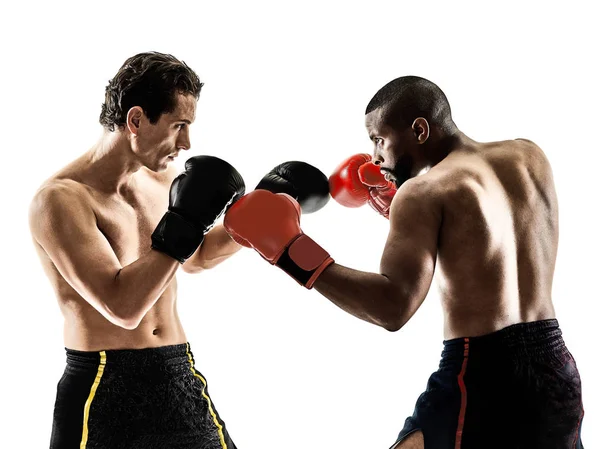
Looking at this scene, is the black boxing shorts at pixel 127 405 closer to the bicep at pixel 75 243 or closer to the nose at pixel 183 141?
→ the bicep at pixel 75 243

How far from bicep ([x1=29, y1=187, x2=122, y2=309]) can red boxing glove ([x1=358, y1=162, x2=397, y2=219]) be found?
930 millimetres

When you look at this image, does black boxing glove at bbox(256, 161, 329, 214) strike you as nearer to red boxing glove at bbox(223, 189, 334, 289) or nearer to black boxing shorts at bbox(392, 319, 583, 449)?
red boxing glove at bbox(223, 189, 334, 289)

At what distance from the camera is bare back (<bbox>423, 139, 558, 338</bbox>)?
68.1 inches

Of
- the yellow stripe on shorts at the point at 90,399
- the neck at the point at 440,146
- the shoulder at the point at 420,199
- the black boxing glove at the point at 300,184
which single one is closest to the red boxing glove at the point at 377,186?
the black boxing glove at the point at 300,184

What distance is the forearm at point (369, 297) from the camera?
5.42 ft

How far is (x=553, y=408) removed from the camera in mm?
1737

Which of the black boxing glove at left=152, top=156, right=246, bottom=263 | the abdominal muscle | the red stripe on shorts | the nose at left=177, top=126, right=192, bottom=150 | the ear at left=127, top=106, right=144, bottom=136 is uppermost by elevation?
the ear at left=127, top=106, right=144, bottom=136

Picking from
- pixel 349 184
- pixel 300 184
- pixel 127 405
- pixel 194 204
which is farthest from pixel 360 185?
pixel 127 405

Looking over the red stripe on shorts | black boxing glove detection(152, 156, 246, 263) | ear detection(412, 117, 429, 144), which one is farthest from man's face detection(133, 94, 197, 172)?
the red stripe on shorts

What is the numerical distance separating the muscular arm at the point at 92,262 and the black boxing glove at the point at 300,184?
0.56 m

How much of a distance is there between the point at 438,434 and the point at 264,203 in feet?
2.38

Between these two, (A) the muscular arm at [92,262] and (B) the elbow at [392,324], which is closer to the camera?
(B) the elbow at [392,324]

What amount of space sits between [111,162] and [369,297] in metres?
1.01

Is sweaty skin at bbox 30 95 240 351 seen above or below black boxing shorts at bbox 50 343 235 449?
above
